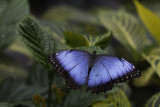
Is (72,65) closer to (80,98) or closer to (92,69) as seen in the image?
(92,69)

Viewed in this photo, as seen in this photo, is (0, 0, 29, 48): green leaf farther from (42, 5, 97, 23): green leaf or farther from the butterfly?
(42, 5, 97, 23): green leaf

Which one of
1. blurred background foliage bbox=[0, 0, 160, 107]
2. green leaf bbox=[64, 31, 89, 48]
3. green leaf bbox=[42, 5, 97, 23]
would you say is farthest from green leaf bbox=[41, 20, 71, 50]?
green leaf bbox=[42, 5, 97, 23]

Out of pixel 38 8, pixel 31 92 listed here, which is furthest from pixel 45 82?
pixel 38 8

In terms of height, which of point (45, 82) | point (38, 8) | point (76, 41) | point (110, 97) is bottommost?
point (38, 8)

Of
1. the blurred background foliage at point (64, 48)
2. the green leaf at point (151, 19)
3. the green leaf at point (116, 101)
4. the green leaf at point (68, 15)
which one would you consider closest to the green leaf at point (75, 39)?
the blurred background foliage at point (64, 48)

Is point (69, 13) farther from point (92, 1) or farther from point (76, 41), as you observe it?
point (76, 41)

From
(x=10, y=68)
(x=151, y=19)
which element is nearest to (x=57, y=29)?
(x=10, y=68)

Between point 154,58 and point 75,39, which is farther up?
point 75,39
